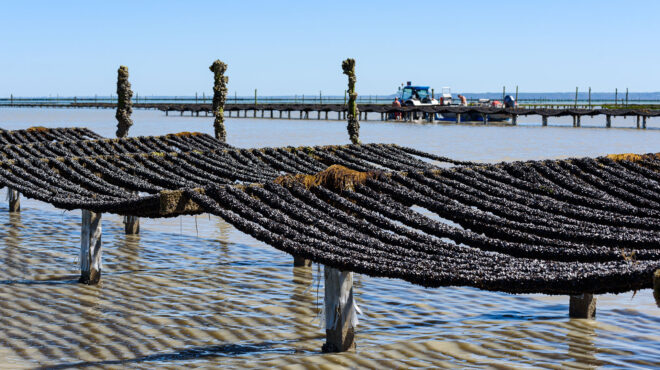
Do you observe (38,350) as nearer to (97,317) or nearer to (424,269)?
(97,317)

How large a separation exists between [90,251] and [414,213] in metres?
6.77

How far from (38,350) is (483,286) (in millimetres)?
6221

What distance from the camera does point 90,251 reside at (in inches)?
572

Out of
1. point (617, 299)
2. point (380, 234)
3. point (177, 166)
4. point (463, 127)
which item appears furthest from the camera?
point (463, 127)

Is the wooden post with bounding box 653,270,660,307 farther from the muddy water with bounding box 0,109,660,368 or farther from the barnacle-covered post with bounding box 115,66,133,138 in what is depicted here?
the barnacle-covered post with bounding box 115,66,133,138

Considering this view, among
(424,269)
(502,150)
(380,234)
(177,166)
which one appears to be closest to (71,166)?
(177,166)

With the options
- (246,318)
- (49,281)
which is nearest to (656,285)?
(246,318)

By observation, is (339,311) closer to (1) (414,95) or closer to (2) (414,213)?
(2) (414,213)

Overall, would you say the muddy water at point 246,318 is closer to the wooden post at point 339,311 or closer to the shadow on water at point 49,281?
the shadow on water at point 49,281

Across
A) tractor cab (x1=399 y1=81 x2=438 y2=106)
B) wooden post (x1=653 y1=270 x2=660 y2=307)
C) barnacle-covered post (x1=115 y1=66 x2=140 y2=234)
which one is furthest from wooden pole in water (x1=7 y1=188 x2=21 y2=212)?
tractor cab (x1=399 y1=81 x2=438 y2=106)

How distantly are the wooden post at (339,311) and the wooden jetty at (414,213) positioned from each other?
0.02 metres

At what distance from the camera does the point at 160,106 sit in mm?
110500

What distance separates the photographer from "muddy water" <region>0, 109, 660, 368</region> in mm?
10703

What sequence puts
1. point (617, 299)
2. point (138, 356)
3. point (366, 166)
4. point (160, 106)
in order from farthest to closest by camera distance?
point (160, 106) → point (366, 166) → point (617, 299) → point (138, 356)
